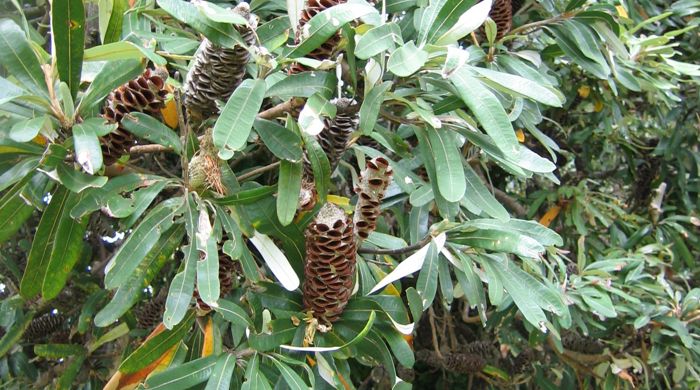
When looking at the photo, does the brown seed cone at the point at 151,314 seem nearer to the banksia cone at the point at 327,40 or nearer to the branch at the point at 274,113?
the branch at the point at 274,113

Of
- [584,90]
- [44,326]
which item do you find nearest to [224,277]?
[44,326]

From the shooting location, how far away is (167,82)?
91cm

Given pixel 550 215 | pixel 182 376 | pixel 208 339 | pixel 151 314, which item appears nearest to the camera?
pixel 182 376

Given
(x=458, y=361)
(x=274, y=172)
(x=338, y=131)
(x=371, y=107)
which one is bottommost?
(x=458, y=361)

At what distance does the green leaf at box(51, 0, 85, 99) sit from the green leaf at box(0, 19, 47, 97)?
0.09ft

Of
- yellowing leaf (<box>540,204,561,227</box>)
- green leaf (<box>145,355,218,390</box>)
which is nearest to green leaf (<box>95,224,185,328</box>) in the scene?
green leaf (<box>145,355,218,390</box>)

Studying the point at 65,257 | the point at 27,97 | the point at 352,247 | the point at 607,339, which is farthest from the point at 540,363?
the point at 27,97

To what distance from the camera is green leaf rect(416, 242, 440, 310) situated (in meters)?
1.05

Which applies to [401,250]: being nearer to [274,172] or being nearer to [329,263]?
[329,263]

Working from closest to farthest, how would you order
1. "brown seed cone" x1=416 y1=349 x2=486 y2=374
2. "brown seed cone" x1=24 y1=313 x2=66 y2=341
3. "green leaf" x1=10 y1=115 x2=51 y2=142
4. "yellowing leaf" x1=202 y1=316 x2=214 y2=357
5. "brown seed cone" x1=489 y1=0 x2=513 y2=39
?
1. "green leaf" x1=10 y1=115 x2=51 y2=142
2. "yellowing leaf" x1=202 y1=316 x2=214 y2=357
3. "brown seed cone" x1=489 y1=0 x2=513 y2=39
4. "brown seed cone" x1=24 y1=313 x2=66 y2=341
5. "brown seed cone" x1=416 y1=349 x2=486 y2=374

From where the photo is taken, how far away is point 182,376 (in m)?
0.94

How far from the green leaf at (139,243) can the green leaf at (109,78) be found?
0.18 meters

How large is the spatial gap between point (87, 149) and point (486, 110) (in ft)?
1.58

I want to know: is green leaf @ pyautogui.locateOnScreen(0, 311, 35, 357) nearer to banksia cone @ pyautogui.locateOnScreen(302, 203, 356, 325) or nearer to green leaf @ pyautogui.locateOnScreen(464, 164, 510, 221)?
banksia cone @ pyautogui.locateOnScreen(302, 203, 356, 325)
